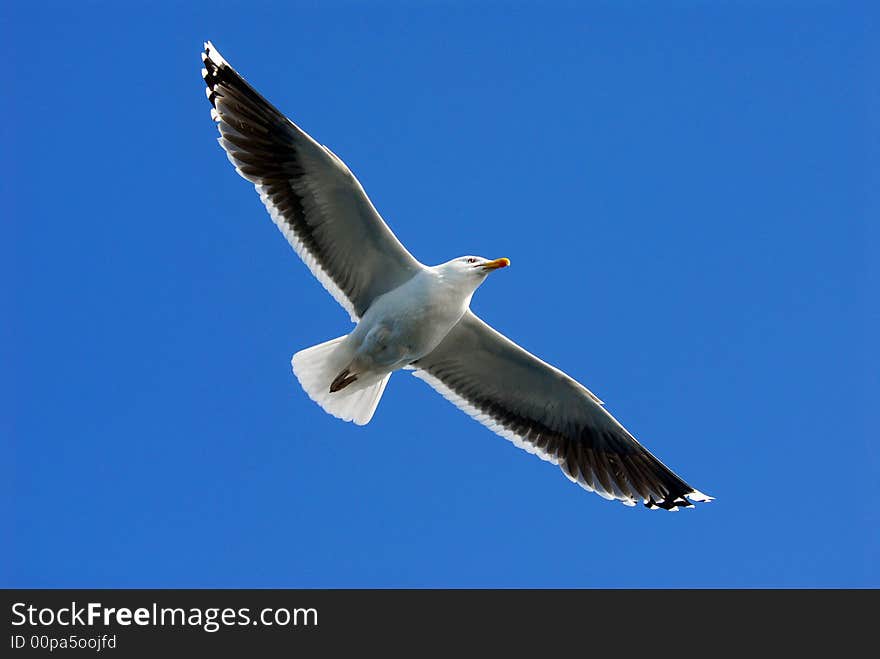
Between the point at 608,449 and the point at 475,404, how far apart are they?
94 centimetres

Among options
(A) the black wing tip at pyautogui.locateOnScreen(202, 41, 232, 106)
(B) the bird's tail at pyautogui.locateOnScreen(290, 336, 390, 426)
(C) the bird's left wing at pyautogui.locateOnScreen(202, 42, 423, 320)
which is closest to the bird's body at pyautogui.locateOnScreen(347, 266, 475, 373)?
(B) the bird's tail at pyautogui.locateOnScreen(290, 336, 390, 426)

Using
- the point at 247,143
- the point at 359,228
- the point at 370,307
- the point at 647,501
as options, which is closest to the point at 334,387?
the point at 370,307

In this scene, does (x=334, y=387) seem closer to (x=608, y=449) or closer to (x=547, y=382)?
(x=547, y=382)

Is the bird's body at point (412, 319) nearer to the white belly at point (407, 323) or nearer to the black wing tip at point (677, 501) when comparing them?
the white belly at point (407, 323)

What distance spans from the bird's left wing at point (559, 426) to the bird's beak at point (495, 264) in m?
0.89

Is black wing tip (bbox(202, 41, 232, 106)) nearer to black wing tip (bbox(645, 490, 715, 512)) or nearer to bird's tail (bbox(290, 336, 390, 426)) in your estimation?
bird's tail (bbox(290, 336, 390, 426))

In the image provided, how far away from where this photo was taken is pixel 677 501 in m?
7.78

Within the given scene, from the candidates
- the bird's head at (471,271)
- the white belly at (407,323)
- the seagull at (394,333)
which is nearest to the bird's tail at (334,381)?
the seagull at (394,333)

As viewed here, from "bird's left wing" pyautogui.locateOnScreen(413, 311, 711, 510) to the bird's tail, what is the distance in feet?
1.94

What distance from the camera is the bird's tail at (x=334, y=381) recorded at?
708 centimetres

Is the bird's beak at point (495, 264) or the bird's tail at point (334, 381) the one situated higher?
the bird's beak at point (495, 264)

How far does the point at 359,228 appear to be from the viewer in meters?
7.02

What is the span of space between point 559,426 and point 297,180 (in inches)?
94.6

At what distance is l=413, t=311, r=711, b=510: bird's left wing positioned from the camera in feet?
→ 25.0
